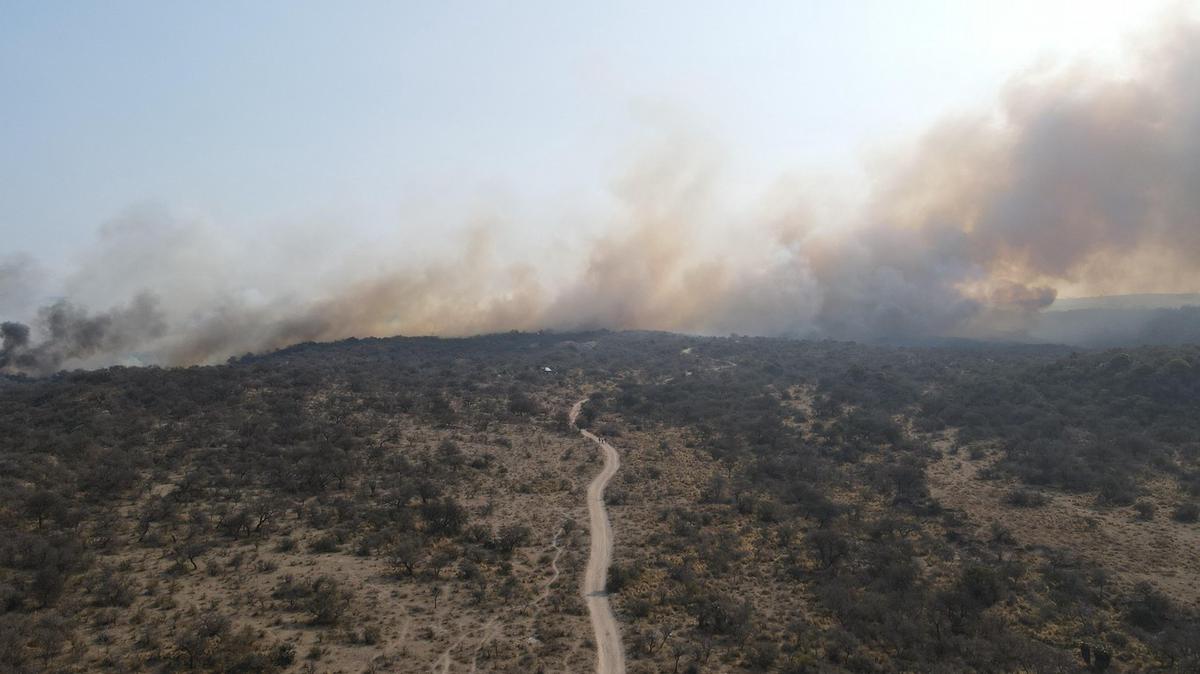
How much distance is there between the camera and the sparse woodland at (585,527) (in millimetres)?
20781

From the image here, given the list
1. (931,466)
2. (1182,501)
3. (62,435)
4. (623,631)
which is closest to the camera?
(623,631)

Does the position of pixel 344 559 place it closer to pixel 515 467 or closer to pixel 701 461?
pixel 515 467

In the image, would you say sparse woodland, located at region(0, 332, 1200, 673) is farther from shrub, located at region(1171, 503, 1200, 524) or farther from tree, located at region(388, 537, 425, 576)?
tree, located at region(388, 537, 425, 576)

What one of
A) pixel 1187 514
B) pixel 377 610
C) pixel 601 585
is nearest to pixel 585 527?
pixel 601 585

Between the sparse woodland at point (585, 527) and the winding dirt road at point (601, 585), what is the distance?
1.73 feet

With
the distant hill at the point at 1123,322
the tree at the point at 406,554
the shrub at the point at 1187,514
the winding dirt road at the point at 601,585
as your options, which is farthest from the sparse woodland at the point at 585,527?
the distant hill at the point at 1123,322

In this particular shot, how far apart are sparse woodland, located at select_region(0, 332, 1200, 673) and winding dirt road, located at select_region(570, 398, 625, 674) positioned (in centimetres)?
53

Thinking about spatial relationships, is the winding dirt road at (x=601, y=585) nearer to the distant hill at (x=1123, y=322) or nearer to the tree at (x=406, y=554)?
the tree at (x=406, y=554)

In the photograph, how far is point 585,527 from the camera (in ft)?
110

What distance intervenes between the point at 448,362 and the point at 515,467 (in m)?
48.0

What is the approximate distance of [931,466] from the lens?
4397 centimetres

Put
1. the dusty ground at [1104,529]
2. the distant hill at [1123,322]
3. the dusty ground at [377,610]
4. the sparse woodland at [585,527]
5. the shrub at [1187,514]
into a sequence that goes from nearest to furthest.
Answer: the dusty ground at [377,610], the sparse woodland at [585,527], the dusty ground at [1104,529], the shrub at [1187,514], the distant hill at [1123,322]

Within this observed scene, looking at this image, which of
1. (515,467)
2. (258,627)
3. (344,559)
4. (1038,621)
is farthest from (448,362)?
(1038,621)

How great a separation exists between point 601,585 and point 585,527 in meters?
7.19
